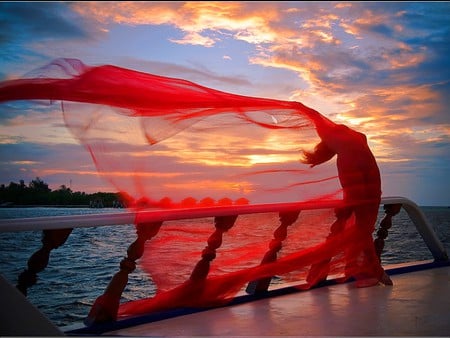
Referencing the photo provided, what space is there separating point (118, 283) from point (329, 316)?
1101 mm

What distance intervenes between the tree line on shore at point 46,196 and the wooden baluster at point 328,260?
4.65ft

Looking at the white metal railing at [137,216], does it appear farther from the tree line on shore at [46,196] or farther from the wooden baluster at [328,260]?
the tree line on shore at [46,196]

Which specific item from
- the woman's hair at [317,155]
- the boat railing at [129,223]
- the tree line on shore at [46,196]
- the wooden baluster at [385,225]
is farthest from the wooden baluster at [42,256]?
the wooden baluster at [385,225]

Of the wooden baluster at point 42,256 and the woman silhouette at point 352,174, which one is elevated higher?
the woman silhouette at point 352,174

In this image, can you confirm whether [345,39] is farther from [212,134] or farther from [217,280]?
[217,280]

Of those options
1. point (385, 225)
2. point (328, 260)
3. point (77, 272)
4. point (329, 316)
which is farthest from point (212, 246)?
point (77, 272)

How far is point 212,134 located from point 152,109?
488mm

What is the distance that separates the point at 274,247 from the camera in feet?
10.9

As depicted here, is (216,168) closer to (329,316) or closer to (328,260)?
(328,260)

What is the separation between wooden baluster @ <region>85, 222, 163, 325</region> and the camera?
261 cm

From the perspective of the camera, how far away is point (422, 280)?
13.3ft

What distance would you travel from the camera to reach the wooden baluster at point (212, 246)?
295 centimetres

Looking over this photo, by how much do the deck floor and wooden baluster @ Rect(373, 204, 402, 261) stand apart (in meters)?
0.58

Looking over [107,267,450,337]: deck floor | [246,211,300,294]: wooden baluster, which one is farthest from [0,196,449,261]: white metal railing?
[107,267,450,337]: deck floor
